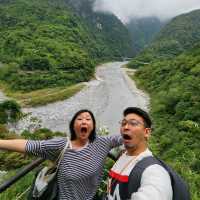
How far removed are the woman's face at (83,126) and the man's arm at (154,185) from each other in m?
1.35

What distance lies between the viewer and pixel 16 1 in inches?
4990

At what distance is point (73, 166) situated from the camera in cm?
353

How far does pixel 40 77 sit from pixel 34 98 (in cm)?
1150

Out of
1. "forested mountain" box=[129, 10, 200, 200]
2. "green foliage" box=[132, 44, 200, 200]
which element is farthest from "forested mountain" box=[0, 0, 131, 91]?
"green foliage" box=[132, 44, 200, 200]

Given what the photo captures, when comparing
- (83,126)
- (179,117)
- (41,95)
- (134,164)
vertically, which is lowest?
(134,164)

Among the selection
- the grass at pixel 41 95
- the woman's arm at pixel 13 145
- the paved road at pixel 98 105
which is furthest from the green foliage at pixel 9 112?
the woman's arm at pixel 13 145

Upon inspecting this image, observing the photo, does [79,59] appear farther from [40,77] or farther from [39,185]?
[39,185]

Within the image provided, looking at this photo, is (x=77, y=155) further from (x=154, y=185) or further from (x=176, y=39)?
(x=176, y=39)

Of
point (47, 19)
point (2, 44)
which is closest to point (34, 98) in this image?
point (2, 44)

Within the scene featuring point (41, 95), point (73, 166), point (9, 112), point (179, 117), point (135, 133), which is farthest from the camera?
point (41, 95)

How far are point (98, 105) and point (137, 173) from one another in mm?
48829

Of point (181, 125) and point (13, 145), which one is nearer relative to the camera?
point (13, 145)

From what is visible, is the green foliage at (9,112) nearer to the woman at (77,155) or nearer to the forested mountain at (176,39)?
the woman at (77,155)

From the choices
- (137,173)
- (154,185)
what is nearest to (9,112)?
(137,173)
